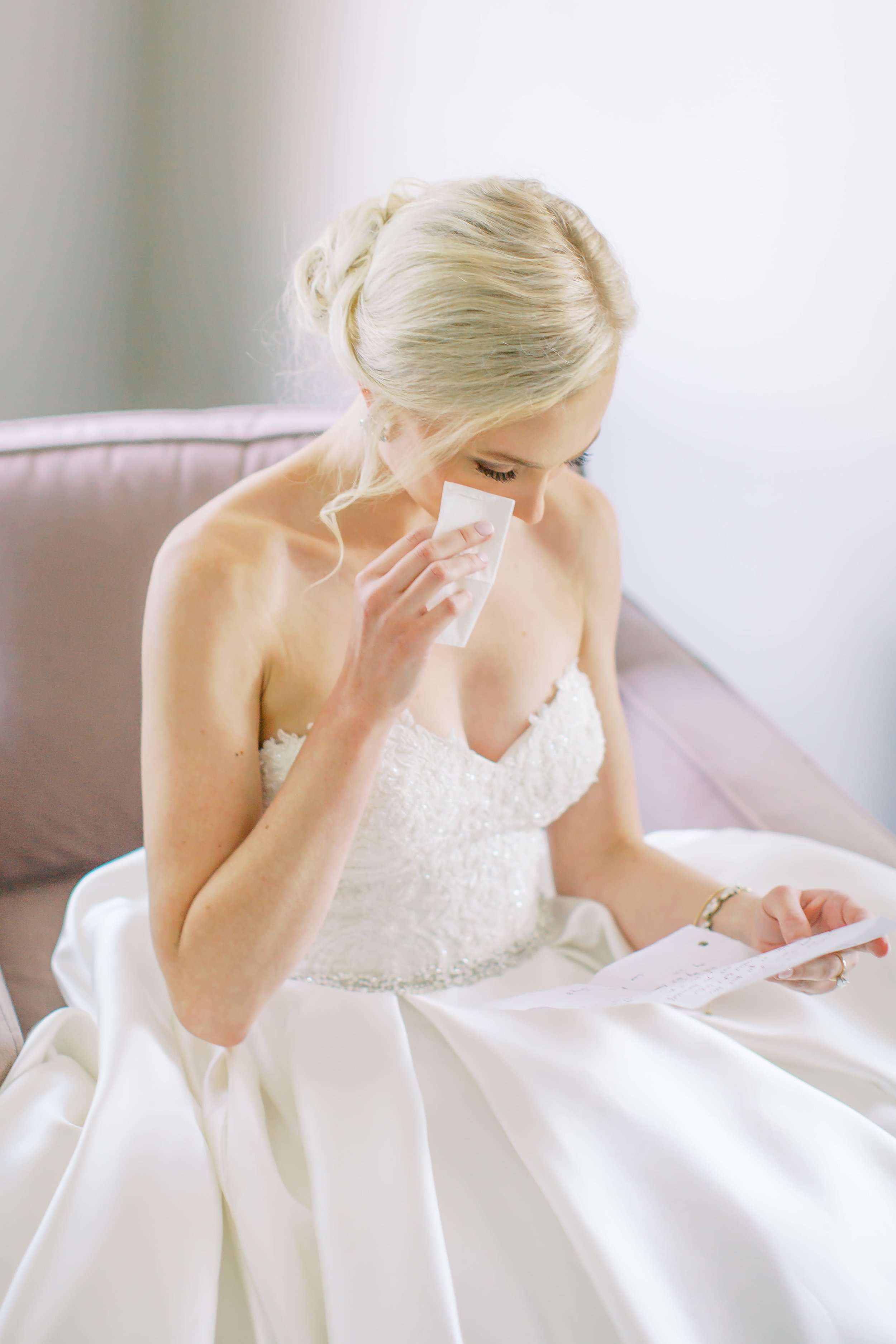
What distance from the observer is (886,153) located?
139 cm

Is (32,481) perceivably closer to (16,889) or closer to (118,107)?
(16,889)

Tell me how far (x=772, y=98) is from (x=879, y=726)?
1000 mm

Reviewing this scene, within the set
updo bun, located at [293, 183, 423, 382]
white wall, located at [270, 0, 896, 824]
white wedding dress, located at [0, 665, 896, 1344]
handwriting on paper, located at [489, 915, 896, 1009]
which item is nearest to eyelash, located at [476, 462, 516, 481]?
updo bun, located at [293, 183, 423, 382]

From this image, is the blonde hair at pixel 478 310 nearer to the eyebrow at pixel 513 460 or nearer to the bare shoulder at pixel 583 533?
the eyebrow at pixel 513 460

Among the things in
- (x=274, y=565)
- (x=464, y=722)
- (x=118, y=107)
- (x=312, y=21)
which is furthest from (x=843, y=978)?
(x=118, y=107)

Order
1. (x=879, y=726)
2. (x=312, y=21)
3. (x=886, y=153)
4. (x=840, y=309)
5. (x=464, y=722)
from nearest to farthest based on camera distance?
(x=464, y=722), (x=886, y=153), (x=840, y=309), (x=879, y=726), (x=312, y=21)

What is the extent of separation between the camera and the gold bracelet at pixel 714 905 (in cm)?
100

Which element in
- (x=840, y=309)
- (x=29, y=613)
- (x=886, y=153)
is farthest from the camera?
(x=840, y=309)

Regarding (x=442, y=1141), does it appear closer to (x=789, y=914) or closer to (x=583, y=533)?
(x=789, y=914)

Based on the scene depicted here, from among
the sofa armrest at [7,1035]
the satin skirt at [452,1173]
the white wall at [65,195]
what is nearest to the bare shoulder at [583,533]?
the satin skirt at [452,1173]

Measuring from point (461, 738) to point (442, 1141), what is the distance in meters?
0.37

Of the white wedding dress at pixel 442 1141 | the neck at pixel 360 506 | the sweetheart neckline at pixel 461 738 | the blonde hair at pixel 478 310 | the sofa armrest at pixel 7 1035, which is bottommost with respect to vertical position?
the sofa armrest at pixel 7 1035

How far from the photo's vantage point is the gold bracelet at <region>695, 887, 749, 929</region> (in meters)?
1.00

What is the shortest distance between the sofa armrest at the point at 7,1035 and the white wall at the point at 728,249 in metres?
1.35
